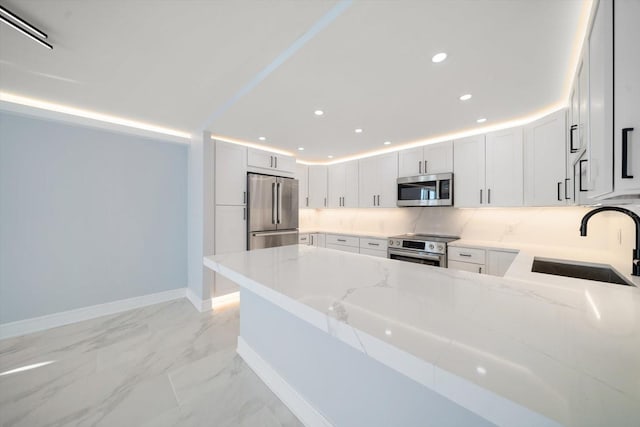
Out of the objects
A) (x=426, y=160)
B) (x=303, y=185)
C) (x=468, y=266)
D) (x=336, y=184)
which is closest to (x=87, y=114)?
(x=303, y=185)

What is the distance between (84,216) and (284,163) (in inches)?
105

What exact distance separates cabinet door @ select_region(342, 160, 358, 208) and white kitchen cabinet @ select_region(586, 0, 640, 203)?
330 centimetres

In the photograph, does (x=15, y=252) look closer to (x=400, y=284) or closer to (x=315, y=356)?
(x=315, y=356)

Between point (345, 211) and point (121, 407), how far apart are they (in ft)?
13.3

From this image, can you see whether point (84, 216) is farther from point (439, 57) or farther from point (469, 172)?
point (469, 172)

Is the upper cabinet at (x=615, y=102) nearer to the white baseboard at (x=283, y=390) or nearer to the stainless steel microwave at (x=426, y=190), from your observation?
the white baseboard at (x=283, y=390)

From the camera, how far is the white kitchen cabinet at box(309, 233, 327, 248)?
4516 mm

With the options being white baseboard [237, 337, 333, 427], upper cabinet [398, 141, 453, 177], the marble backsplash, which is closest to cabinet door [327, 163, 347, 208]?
the marble backsplash

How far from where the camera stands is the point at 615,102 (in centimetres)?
84

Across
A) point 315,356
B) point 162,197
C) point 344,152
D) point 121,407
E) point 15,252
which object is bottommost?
point 121,407

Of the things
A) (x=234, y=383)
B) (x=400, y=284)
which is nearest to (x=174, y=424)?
(x=234, y=383)

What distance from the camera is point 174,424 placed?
4.85ft

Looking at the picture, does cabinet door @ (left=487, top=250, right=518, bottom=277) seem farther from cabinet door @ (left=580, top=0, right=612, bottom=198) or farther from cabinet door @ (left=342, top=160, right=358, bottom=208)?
cabinet door @ (left=342, top=160, right=358, bottom=208)

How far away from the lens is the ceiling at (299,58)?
1.27m
